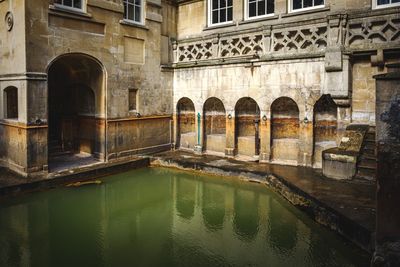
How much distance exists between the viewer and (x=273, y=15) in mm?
11836

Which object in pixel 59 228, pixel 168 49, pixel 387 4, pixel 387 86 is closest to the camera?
pixel 387 86

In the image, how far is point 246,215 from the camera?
8.01 meters

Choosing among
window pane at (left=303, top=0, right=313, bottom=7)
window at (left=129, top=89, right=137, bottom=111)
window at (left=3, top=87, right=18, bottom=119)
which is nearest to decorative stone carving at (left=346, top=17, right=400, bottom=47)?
window pane at (left=303, top=0, right=313, bottom=7)

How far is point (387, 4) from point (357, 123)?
3.44 metres

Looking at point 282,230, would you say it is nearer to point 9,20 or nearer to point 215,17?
point 215,17

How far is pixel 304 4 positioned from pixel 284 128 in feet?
13.7

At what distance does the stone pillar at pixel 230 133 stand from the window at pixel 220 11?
12.0 feet

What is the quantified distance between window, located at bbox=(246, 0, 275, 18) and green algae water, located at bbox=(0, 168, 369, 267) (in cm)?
619

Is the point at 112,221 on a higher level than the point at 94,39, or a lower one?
lower

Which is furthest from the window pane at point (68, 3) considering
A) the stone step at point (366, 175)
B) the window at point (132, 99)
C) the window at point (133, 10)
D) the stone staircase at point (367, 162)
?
the stone step at point (366, 175)

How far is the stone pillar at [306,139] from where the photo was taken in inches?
432

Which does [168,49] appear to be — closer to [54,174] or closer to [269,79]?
A: [269,79]

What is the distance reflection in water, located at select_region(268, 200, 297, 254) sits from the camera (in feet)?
20.9

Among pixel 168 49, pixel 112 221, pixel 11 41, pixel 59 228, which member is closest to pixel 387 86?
pixel 112 221
